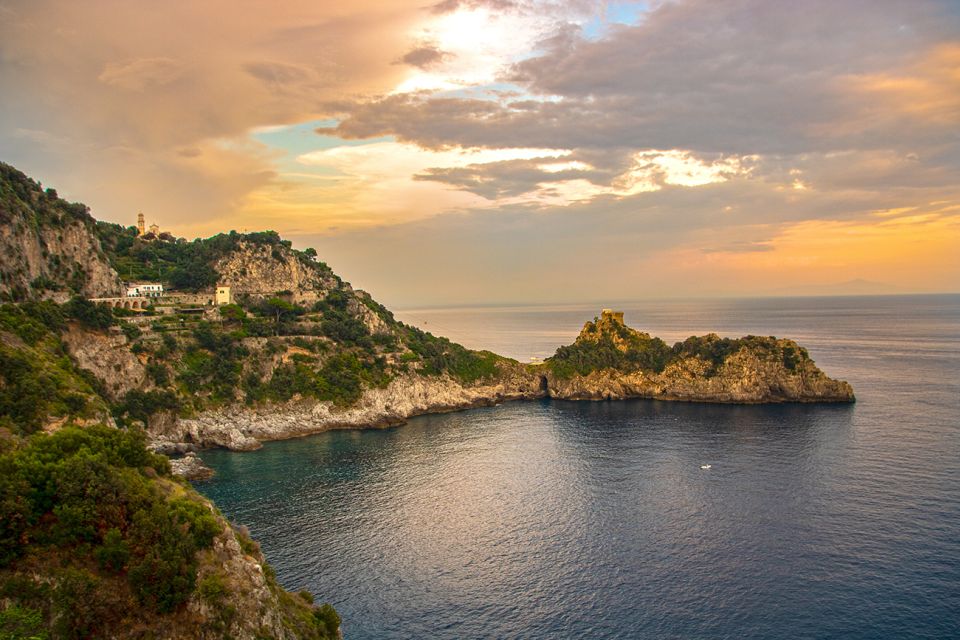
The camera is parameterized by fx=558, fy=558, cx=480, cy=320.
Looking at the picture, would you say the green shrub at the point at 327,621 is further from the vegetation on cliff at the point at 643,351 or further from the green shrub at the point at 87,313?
the vegetation on cliff at the point at 643,351

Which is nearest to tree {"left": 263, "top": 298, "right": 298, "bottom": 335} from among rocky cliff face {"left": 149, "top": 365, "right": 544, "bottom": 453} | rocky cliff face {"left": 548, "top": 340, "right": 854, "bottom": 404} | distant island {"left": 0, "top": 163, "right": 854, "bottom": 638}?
distant island {"left": 0, "top": 163, "right": 854, "bottom": 638}

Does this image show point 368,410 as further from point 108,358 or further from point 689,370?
point 689,370

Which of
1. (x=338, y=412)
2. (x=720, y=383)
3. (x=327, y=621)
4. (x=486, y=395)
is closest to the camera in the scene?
(x=327, y=621)

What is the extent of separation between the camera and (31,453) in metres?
36.4

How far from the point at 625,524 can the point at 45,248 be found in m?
104

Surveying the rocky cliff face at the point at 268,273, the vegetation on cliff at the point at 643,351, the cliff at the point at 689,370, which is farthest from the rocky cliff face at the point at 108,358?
the vegetation on cliff at the point at 643,351

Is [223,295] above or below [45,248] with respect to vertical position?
below

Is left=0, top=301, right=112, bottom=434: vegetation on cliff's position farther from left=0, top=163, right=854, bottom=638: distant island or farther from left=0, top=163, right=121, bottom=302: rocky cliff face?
left=0, top=163, right=121, bottom=302: rocky cliff face

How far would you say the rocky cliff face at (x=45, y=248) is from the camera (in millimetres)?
85125

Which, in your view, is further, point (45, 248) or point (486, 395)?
point (486, 395)

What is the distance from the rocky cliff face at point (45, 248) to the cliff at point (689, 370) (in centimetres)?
9484

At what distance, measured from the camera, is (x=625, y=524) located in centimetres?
5828

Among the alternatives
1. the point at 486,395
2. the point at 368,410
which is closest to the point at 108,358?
the point at 368,410

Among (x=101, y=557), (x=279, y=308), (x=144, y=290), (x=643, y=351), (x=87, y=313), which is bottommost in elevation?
(x=101, y=557)
